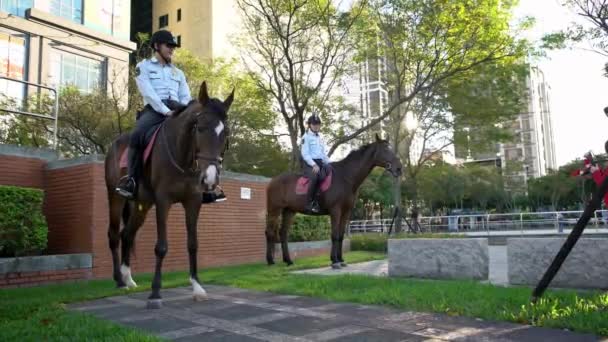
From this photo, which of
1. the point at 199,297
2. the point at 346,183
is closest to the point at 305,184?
the point at 346,183

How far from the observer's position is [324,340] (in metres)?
3.92

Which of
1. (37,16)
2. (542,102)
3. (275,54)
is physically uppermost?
(542,102)

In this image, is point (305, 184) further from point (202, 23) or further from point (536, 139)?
point (536, 139)

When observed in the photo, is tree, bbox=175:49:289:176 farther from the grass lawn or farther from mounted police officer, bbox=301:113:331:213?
the grass lawn

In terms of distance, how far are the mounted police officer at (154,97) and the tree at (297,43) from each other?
8.68m

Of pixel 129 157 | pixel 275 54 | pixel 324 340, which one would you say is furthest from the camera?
pixel 275 54

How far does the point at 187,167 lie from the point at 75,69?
35620mm

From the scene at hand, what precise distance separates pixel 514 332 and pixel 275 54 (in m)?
13.9

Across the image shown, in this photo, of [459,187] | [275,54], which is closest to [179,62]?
[275,54]

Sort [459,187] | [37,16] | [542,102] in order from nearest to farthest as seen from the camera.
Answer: [37,16] < [459,187] < [542,102]

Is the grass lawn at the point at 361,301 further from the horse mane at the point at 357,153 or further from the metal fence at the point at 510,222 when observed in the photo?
the metal fence at the point at 510,222

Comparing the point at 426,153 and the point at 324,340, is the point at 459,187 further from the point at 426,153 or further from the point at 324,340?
the point at 324,340

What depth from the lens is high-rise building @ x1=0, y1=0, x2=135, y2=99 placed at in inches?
1305

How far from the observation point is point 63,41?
3566cm
